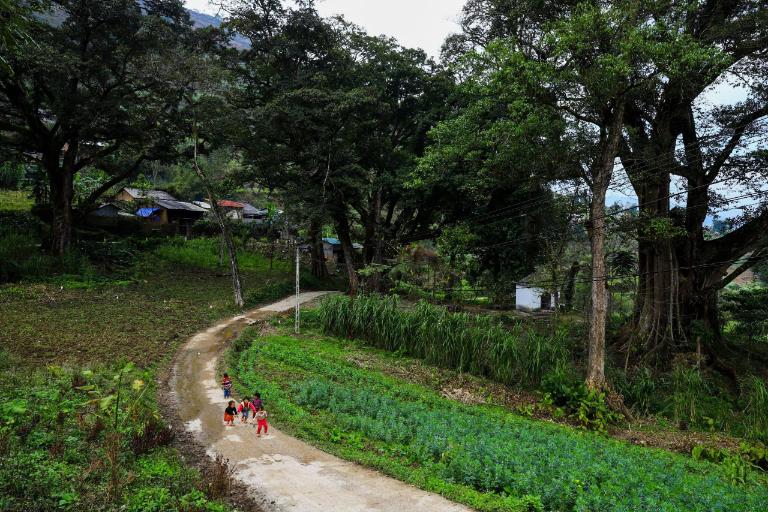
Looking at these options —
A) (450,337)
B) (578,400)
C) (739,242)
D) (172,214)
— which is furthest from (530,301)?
(172,214)

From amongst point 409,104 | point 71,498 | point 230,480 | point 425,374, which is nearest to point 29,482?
point 71,498

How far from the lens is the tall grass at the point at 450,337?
591 inches

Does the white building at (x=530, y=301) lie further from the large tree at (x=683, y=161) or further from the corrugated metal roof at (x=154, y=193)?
the corrugated metal roof at (x=154, y=193)

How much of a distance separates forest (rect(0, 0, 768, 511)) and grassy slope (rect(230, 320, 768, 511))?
0.23 feet

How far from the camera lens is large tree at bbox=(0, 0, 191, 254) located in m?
21.0

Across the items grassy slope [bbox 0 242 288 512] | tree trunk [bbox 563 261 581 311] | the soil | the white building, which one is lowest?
the soil

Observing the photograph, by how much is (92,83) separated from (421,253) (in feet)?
70.2

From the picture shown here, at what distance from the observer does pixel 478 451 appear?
8.26 metres

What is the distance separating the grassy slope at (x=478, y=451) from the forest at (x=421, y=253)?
7cm

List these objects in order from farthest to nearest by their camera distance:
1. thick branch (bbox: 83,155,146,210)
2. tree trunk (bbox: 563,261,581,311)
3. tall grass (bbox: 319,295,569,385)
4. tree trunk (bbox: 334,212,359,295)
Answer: thick branch (bbox: 83,155,146,210) → tree trunk (bbox: 334,212,359,295) → tree trunk (bbox: 563,261,581,311) → tall grass (bbox: 319,295,569,385)

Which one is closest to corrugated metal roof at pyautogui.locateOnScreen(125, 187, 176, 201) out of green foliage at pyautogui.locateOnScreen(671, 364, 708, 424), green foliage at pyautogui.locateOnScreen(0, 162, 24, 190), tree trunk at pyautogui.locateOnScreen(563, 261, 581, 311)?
green foliage at pyautogui.locateOnScreen(0, 162, 24, 190)

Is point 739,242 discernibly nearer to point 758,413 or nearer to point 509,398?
point 758,413

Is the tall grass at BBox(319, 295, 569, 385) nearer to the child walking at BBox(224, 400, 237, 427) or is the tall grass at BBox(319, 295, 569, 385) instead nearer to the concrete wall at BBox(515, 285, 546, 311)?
the child walking at BBox(224, 400, 237, 427)

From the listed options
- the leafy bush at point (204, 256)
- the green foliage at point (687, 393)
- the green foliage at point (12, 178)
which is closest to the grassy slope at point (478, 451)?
the green foliage at point (687, 393)
